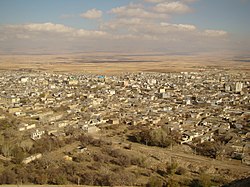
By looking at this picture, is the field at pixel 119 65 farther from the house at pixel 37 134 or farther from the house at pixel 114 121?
the house at pixel 37 134

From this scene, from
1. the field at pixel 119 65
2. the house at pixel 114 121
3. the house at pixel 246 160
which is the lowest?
the house at pixel 246 160

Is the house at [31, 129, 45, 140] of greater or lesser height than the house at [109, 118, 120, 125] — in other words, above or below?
below

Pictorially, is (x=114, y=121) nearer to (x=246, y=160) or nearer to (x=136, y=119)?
(x=136, y=119)

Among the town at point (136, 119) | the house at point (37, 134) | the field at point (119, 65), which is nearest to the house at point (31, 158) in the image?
the town at point (136, 119)

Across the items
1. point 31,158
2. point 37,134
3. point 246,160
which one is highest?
point 37,134

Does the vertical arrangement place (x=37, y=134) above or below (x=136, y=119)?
below

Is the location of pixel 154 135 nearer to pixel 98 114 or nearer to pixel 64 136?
pixel 64 136

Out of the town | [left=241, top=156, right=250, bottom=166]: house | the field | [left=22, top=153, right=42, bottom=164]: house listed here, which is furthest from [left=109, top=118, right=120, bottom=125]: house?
the field

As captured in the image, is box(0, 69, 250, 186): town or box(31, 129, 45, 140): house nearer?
box(0, 69, 250, 186): town

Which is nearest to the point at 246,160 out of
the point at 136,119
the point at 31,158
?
the point at 136,119

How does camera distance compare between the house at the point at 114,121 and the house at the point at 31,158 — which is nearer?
the house at the point at 31,158

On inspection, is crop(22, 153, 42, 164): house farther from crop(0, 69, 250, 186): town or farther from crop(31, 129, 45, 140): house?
crop(31, 129, 45, 140): house

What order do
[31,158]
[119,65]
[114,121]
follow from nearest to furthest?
1. [31,158]
2. [114,121]
3. [119,65]
